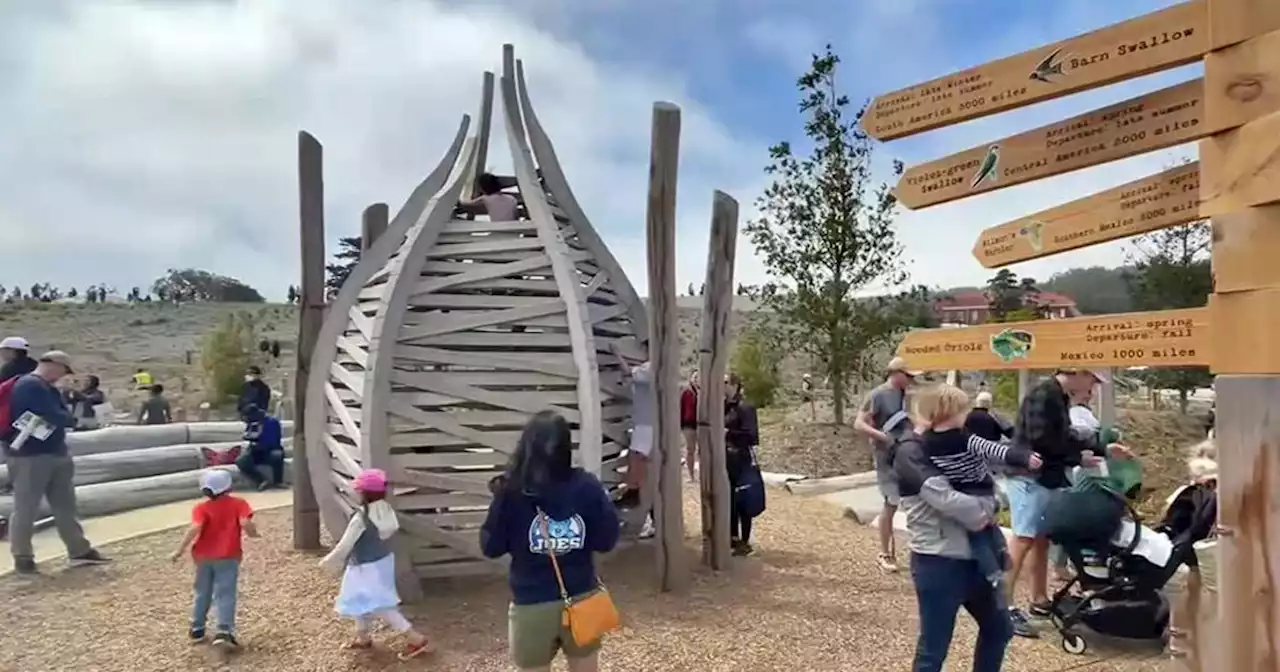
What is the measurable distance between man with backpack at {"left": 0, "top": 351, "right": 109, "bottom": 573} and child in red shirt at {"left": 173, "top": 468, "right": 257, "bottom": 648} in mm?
2465

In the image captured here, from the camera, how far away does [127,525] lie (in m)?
8.90

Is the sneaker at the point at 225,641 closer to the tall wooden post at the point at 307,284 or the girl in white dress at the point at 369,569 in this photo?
the girl in white dress at the point at 369,569

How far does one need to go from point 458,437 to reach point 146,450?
22.6 ft

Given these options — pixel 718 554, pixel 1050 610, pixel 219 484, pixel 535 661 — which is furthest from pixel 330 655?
pixel 1050 610

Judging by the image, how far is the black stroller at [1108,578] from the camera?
5066mm

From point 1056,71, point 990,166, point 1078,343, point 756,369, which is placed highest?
point 1056,71

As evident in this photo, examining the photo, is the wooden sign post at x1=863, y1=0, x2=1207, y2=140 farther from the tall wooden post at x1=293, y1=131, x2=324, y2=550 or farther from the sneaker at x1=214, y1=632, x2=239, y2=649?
the tall wooden post at x1=293, y1=131, x2=324, y2=550

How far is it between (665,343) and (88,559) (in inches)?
184

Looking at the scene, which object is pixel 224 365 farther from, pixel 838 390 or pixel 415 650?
pixel 415 650

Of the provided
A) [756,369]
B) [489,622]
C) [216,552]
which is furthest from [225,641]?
[756,369]

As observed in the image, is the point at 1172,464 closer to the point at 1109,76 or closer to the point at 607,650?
A: the point at 607,650

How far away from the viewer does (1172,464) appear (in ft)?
35.3

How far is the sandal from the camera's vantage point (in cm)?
491

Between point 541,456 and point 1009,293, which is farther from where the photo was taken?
point 1009,293
